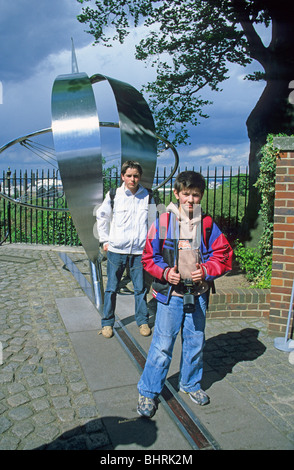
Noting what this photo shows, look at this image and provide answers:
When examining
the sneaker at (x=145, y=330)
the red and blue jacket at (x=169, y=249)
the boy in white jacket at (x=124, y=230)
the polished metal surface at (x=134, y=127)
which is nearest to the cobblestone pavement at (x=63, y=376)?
the sneaker at (x=145, y=330)

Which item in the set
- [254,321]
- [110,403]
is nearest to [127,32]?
[254,321]

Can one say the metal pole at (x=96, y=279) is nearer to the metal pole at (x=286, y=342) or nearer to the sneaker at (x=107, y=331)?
the sneaker at (x=107, y=331)

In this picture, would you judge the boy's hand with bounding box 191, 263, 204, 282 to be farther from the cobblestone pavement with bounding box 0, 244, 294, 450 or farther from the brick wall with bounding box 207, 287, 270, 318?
the brick wall with bounding box 207, 287, 270, 318

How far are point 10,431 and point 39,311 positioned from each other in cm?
259

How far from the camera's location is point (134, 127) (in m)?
4.68

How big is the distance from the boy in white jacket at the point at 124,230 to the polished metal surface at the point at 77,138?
1.56 feet

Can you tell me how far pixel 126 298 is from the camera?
566cm

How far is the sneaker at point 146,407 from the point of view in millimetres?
2690

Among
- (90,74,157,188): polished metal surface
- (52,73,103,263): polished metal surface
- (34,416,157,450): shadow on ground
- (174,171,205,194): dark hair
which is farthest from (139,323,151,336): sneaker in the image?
(174,171,205,194): dark hair

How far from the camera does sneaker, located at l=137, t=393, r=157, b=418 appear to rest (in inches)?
106

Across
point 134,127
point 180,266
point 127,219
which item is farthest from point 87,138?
point 180,266

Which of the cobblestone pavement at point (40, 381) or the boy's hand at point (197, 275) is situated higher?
the boy's hand at point (197, 275)

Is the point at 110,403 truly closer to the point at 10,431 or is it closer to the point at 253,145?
the point at 10,431

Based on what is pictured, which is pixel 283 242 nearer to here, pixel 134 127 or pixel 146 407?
Answer: pixel 134 127
